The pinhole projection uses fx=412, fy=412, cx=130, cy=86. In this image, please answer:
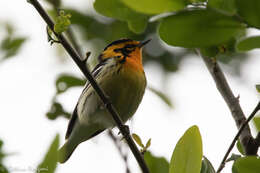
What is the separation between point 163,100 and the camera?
2809 mm

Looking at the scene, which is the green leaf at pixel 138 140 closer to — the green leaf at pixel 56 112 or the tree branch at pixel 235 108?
the tree branch at pixel 235 108

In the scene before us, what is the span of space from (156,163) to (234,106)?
0.54 m

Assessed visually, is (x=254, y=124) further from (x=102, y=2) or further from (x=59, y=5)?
(x=59, y=5)

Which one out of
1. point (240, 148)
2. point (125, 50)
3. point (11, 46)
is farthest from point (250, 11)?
point (125, 50)

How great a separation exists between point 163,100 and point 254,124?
34.1 inches

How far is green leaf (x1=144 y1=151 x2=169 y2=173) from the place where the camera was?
216cm

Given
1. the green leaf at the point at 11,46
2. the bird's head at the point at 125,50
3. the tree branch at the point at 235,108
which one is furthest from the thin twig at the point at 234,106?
the bird's head at the point at 125,50

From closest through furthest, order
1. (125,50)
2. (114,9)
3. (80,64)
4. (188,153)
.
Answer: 1. (114,9)
2. (188,153)
3. (80,64)
4. (125,50)

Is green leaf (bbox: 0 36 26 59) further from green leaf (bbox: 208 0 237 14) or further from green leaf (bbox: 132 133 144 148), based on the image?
green leaf (bbox: 208 0 237 14)

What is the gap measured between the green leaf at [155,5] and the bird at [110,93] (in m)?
2.51

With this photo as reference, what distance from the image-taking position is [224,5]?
1.34 meters

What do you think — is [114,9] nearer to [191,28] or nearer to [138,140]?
[191,28]

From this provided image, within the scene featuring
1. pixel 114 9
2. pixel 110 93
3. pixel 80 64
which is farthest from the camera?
pixel 110 93

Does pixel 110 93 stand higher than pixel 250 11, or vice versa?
pixel 250 11
